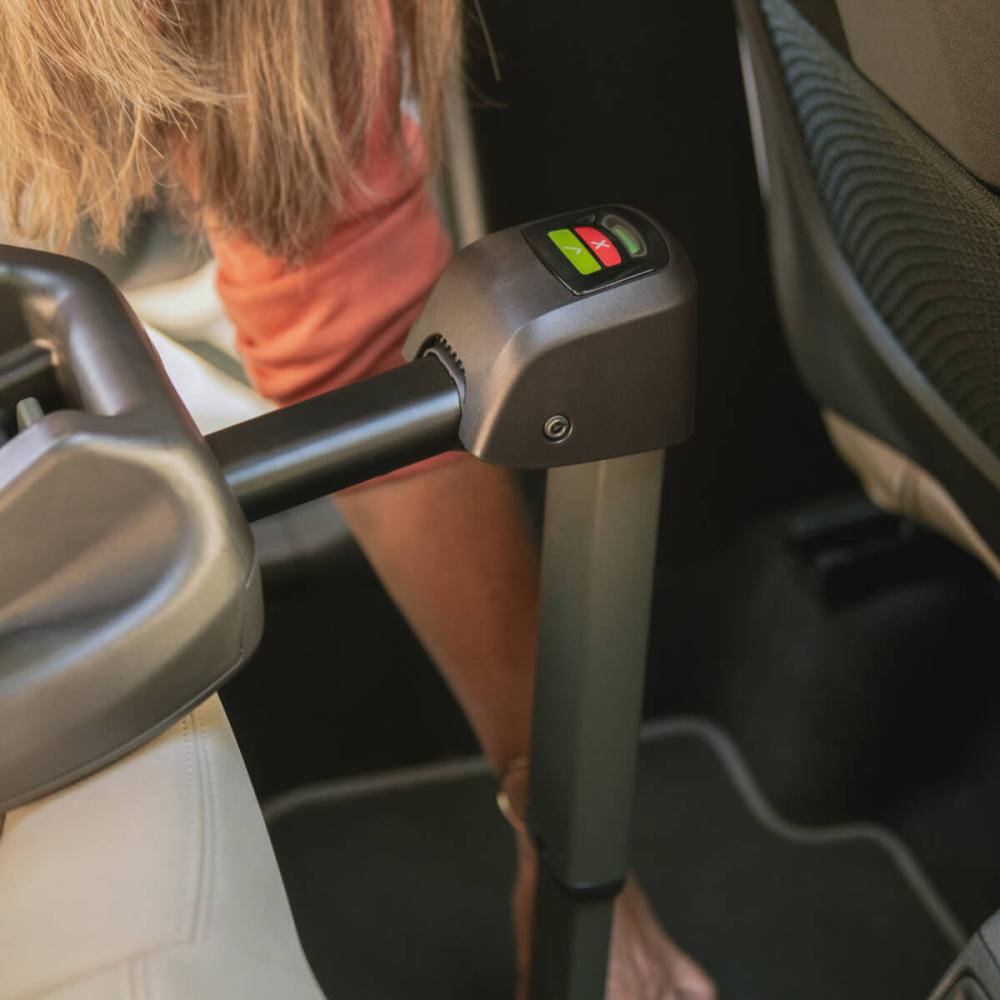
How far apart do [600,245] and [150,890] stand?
28 cm

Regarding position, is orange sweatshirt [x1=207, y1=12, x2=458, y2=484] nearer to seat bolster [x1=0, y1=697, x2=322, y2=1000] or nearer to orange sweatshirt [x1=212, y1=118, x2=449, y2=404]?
orange sweatshirt [x1=212, y1=118, x2=449, y2=404]

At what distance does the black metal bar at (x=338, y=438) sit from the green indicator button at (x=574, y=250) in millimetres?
65

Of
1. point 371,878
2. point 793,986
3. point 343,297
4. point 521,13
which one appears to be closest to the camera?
point 343,297

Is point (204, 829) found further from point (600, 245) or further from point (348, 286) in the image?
point (348, 286)

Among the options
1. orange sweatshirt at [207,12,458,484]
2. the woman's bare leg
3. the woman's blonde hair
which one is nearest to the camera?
the woman's blonde hair

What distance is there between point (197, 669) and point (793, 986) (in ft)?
2.44

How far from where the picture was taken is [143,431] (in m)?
0.39

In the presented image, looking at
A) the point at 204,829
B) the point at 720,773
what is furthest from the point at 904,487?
the point at 204,829

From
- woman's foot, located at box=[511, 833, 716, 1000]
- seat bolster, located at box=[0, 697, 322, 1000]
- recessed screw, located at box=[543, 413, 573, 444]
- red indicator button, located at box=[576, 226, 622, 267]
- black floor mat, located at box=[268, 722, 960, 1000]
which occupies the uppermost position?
red indicator button, located at box=[576, 226, 622, 267]

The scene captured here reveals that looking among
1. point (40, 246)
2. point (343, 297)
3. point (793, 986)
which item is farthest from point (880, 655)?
point (40, 246)

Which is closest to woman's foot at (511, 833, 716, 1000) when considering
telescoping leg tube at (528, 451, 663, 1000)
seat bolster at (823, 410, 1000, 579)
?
telescoping leg tube at (528, 451, 663, 1000)

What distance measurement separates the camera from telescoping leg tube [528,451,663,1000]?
57cm

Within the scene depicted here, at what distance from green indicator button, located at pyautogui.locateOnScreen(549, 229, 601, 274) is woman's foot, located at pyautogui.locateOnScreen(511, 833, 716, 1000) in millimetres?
542

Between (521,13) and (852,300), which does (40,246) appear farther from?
(852,300)
